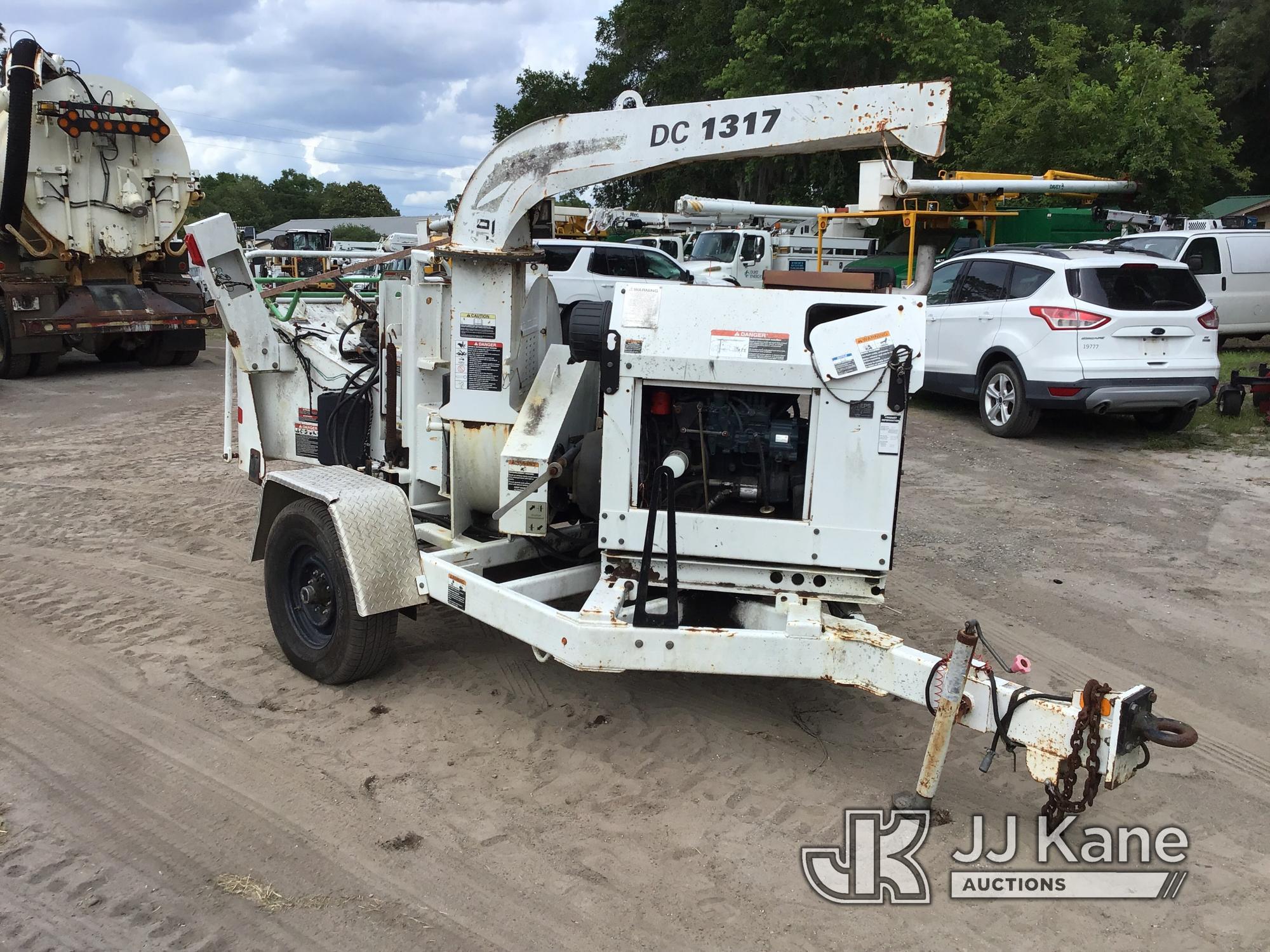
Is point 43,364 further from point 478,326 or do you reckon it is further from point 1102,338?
point 1102,338

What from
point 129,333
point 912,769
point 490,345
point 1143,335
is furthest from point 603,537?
point 129,333

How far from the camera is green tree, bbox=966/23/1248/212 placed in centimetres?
2084

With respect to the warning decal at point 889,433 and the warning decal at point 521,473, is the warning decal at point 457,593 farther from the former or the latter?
the warning decal at point 889,433

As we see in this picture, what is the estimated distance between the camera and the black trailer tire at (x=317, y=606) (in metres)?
4.71

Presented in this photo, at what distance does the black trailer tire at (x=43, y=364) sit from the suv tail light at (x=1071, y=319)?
12587 mm

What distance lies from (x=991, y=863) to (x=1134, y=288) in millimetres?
7778

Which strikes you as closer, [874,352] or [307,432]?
[874,352]

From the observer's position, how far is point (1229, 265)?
1505cm

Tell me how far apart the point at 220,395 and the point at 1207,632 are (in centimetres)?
1132

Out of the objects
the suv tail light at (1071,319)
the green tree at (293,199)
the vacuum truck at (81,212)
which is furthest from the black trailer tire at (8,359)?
the green tree at (293,199)

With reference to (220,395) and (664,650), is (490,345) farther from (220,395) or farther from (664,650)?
(220,395)

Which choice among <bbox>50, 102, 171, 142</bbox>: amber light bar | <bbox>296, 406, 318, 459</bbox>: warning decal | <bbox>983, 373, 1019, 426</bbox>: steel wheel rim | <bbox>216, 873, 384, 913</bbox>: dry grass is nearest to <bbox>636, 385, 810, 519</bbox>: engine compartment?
<bbox>216, 873, 384, 913</bbox>: dry grass

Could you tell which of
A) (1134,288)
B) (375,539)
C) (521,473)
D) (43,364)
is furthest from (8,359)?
(1134,288)

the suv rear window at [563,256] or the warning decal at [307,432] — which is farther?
the suv rear window at [563,256]
